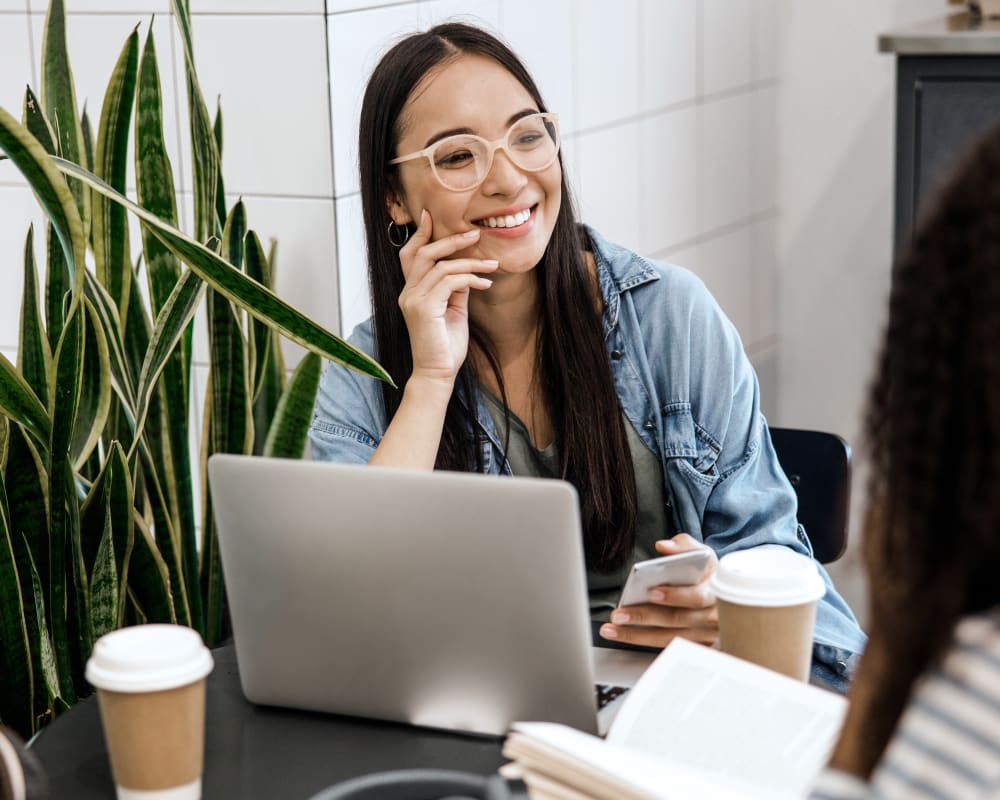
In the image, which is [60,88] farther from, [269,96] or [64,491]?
[64,491]

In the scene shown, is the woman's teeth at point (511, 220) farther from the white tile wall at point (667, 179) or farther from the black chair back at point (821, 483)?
the white tile wall at point (667, 179)

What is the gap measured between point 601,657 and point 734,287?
6.94 feet

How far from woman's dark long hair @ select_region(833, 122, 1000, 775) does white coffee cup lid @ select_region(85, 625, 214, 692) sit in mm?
489

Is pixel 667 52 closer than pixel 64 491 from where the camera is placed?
No

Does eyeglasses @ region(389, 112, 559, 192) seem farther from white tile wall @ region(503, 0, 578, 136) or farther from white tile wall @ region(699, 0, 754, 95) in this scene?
white tile wall @ region(699, 0, 754, 95)

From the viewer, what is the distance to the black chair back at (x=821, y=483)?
1782mm

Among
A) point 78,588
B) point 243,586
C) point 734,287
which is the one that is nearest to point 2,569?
point 78,588

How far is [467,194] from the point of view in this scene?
1.70m

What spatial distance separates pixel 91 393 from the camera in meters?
1.65

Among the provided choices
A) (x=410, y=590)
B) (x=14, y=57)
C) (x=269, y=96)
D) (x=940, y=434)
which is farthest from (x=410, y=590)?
(x=14, y=57)

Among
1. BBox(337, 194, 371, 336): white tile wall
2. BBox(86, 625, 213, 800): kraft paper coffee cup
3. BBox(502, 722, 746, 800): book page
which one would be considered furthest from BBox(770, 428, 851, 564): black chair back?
BBox(86, 625, 213, 800): kraft paper coffee cup

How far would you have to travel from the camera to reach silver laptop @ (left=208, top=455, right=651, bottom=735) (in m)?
1.02

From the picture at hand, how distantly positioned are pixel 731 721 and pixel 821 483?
0.83m

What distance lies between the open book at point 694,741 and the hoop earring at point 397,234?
856 millimetres
